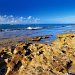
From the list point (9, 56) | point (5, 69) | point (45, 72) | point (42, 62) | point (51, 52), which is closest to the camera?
point (45, 72)

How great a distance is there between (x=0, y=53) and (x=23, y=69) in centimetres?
335

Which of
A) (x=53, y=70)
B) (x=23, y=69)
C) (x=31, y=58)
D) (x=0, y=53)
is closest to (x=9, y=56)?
(x=0, y=53)

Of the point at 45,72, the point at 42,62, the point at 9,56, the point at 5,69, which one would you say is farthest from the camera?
the point at 9,56

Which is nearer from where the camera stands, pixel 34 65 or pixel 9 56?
pixel 34 65

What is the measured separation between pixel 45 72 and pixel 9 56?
12.3 feet

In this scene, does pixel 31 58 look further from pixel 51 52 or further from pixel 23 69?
pixel 51 52

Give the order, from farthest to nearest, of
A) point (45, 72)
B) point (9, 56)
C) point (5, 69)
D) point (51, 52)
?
point (51, 52)
point (9, 56)
point (5, 69)
point (45, 72)

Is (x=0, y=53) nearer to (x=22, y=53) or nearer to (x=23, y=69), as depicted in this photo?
(x=22, y=53)

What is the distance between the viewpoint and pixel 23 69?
1131 cm

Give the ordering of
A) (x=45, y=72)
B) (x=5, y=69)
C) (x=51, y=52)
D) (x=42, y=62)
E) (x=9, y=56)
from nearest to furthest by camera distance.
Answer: (x=45, y=72) → (x=5, y=69) → (x=42, y=62) → (x=9, y=56) → (x=51, y=52)

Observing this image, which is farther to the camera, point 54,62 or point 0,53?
point 0,53

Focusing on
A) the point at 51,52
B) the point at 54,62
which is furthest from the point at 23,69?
the point at 51,52

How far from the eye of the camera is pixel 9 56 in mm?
13516

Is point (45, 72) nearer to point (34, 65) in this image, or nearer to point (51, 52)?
point (34, 65)
